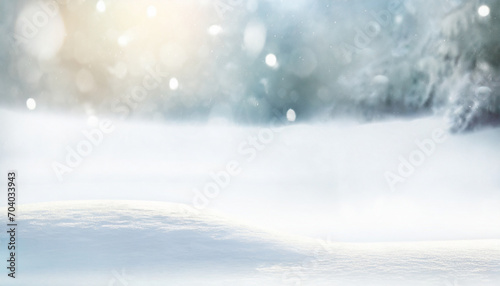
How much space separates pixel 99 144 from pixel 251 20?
1.90 m

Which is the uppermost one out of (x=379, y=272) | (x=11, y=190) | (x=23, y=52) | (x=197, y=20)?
(x=197, y=20)

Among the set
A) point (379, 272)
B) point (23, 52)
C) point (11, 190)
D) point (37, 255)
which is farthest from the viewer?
point (23, 52)

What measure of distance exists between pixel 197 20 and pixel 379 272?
2777 millimetres

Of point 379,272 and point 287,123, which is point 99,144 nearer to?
point 287,123

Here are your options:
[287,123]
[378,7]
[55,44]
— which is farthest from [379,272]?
[55,44]

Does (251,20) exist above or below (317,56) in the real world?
above

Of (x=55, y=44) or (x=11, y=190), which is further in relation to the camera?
(x=55, y=44)

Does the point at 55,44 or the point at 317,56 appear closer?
the point at 55,44

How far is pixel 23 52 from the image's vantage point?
164 inches

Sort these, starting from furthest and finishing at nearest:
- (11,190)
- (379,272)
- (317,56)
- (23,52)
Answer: (317,56)
(23,52)
(11,190)
(379,272)

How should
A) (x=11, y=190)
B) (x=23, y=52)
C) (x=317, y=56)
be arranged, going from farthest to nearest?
(x=317, y=56)
(x=23, y=52)
(x=11, y=190)

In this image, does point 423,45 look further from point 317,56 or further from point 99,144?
point 99,144

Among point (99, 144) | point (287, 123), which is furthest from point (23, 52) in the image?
point (287, 123)

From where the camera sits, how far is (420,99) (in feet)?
14.9
